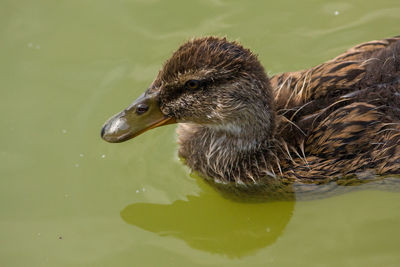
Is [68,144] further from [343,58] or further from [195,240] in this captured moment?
[343,58]

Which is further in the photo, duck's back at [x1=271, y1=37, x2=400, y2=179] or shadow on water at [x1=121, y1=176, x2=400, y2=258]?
shadow on water at [x1=121, y1=176, x2=400, y2=258]

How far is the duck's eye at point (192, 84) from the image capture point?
167 inches

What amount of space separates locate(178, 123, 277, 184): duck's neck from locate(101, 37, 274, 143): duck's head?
67mm

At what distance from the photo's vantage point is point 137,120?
4.47m

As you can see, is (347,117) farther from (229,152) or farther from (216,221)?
(216,221)

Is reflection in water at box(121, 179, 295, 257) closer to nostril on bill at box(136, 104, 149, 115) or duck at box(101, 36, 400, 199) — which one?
duck at box(101, 36, 400, 199)

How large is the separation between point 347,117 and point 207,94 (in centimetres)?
115

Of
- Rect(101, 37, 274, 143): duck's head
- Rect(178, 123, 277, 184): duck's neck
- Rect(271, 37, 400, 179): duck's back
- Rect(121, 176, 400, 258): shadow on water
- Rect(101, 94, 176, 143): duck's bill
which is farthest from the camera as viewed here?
Rect(121, 176, 400, 258): shadow on water

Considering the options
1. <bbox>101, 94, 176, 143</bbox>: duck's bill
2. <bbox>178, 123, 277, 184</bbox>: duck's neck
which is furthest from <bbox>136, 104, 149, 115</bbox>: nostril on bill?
<bbox>178, 123, 277, 184</bbox>: duck's neck

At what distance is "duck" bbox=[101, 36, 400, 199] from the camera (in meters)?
4.27

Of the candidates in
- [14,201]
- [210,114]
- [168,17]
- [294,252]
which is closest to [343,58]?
[210,114]

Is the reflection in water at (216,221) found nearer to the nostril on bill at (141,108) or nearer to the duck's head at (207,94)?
the duck's head at (207,94)

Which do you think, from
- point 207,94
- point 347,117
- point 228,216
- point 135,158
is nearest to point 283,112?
point 347,117

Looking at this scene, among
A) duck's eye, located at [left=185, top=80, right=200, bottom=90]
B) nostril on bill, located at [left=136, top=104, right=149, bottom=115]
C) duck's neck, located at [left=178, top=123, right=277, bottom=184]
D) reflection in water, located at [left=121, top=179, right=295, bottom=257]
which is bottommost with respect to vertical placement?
reflection in water, located at [left=121, top=179, right=295, bottom=257]
